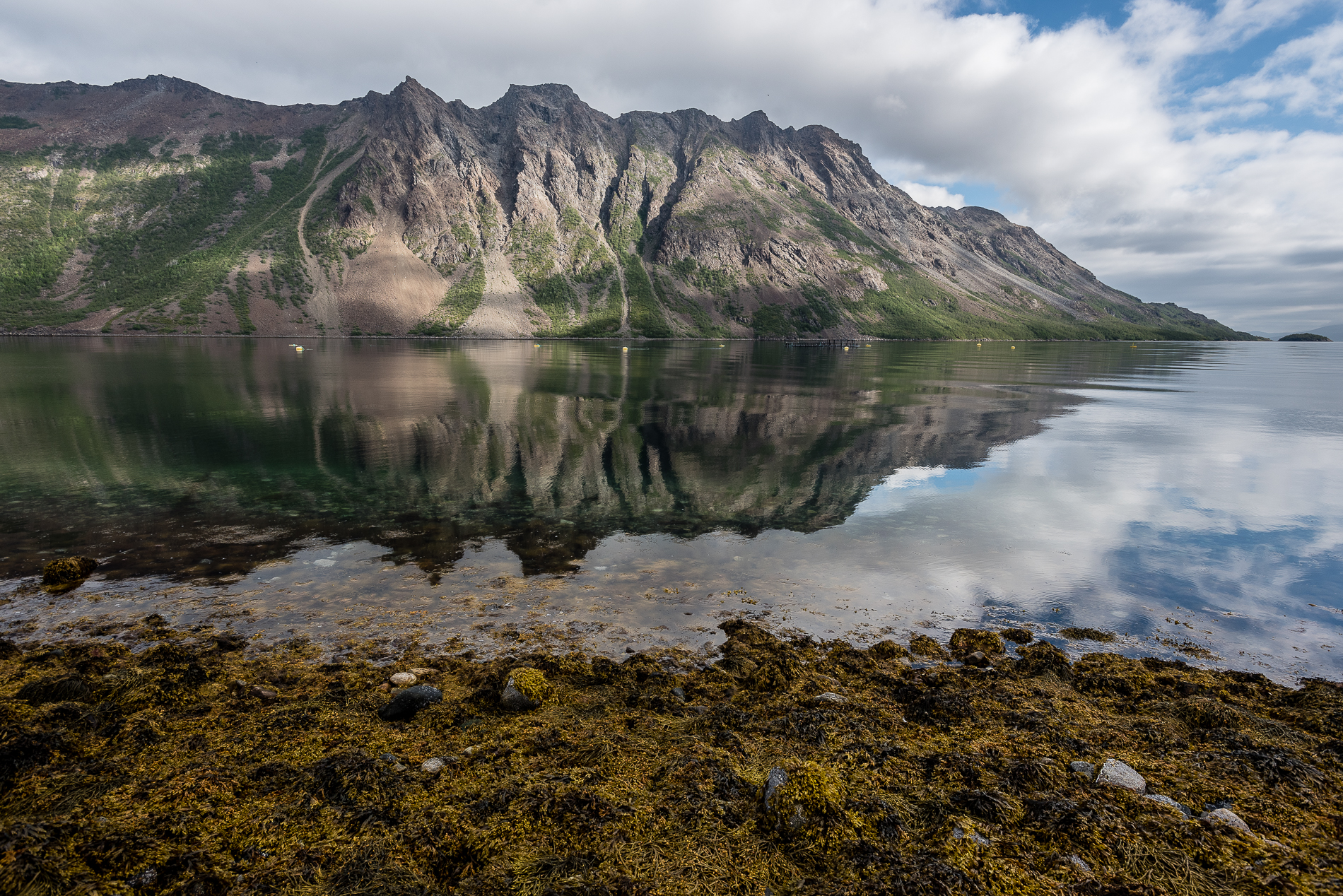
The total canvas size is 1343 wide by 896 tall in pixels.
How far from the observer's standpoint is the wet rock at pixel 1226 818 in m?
6.21

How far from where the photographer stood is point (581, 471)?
26.6 metres

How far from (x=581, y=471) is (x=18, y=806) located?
21.1 meters

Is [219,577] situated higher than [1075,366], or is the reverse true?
[1075,366]

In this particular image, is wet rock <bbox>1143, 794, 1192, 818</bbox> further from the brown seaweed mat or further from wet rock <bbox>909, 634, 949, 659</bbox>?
wet rock <bbox>909, 634, 949, 659</bbox>

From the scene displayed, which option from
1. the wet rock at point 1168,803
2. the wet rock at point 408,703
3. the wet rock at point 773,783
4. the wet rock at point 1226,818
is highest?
the wet rock at point 1226,818

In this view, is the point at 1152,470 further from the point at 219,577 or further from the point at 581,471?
the point at 219,577

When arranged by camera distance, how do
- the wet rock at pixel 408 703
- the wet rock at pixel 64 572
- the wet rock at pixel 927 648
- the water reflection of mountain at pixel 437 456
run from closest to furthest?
the wet rock at pixel 408 703 → the wet rock at pixel 927 648 → the wet rock at pixel 64 572 → the water reflection of mountain at pixel 437 456

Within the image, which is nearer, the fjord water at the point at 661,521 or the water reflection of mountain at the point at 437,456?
the fjord water at the point at 661,521

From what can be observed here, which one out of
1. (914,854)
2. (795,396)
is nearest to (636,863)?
(914,854)

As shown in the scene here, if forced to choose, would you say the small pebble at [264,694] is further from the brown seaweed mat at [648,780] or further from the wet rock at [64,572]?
the wet rock at [64,572]

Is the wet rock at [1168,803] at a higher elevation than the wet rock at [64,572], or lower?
higher

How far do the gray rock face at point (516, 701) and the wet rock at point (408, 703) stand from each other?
1.05 metres

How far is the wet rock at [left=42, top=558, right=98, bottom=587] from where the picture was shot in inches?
532

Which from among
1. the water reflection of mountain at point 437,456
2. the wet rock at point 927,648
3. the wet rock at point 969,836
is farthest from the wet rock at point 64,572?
the wet rock at point 927,648
